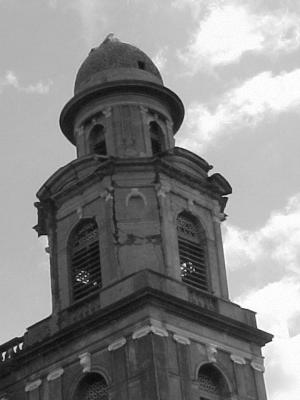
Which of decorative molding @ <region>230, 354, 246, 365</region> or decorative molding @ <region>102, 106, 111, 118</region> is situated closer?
decorative molding @ <region>230, 354, 246, 365</region>

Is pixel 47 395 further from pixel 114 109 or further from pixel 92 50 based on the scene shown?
pixel 92 50

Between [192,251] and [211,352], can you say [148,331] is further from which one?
[192,251]

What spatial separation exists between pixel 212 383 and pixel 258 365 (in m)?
2.34

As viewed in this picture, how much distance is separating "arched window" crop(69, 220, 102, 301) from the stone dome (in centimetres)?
642

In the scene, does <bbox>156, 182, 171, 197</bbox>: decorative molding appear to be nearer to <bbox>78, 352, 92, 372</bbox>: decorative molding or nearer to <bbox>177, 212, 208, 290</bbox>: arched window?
<bbox>177, 212, 208, 290</bbox>: arched window

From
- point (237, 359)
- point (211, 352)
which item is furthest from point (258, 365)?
point (211, 352)

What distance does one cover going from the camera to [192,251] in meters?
45.2

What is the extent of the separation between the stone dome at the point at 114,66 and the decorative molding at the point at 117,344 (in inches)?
461

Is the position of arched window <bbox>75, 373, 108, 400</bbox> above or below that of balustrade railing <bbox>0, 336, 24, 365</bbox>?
below

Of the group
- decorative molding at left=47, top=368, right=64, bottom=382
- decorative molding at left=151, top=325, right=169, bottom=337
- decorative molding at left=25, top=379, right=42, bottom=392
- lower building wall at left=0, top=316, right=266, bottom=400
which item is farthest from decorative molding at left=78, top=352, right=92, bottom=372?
decorative molding at left=151, top=325, right=169, bottom=337

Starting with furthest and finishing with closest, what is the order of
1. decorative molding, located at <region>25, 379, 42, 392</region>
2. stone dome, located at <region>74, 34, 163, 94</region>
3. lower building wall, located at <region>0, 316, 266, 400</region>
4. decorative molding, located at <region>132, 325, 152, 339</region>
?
stone dome, located at <region>74, 34, 163, 94</region> < decorative molding, located at <region>25, 379, 42, 392</region> < decorative molding, located at <region>132, 325, 152, 339</region> < lower building wall, located at <region>0, 316, 266, 400</region>

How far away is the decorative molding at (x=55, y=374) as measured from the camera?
42.6 metres

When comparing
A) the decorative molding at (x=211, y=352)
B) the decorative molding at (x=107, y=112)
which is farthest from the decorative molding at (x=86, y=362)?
the decorative molding at (x=107, y=112)

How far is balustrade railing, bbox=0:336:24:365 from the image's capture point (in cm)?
4484
